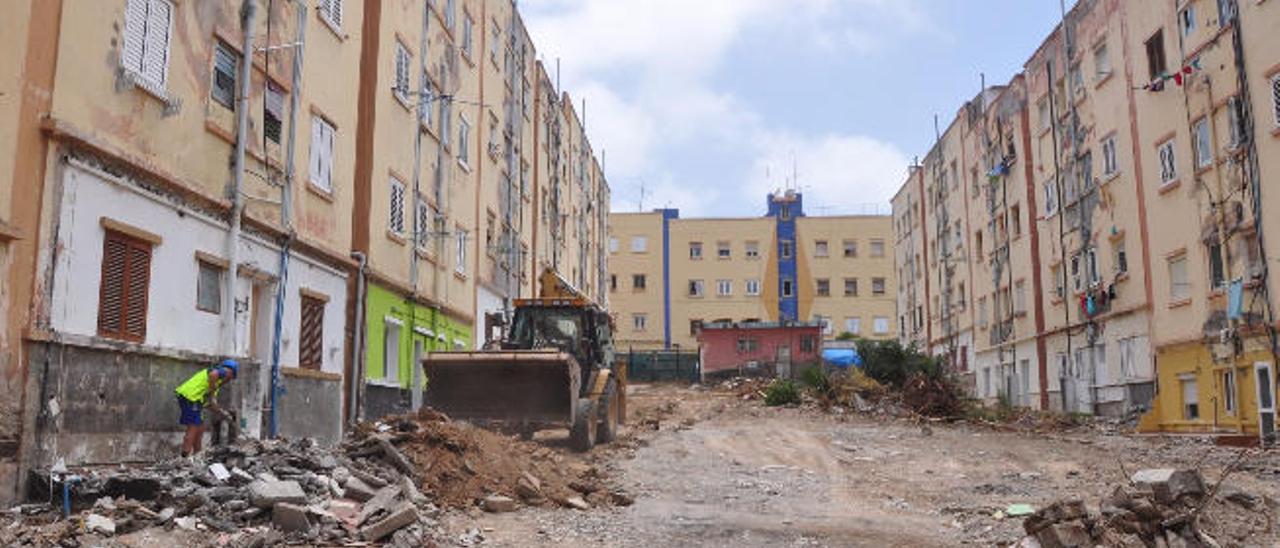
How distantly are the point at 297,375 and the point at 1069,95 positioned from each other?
25548mm

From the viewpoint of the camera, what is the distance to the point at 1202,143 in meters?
23.1

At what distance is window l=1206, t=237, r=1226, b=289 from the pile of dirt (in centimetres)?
1653

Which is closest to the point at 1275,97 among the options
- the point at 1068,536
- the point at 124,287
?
the point at 1068,536

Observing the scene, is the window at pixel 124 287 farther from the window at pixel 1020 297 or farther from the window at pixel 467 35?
the window at pixel 1020 297

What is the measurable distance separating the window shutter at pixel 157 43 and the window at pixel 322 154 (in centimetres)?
423

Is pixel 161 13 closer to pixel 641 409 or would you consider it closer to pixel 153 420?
pixel 153 420

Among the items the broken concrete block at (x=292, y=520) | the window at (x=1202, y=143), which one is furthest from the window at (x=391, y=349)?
the window at (x=1202, y=143)

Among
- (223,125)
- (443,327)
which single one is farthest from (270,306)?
(443,327)

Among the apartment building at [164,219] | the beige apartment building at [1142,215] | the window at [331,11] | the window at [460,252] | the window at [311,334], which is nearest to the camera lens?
the apartment building at [164,219]

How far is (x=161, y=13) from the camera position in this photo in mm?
11758

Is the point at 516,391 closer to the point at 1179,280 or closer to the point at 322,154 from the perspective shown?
the point at 322,154

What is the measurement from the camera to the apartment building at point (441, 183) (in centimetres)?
1870

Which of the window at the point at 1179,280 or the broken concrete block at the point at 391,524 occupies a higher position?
the window at the point at 1179,280

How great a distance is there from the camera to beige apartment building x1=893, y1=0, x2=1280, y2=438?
21.1 metres
